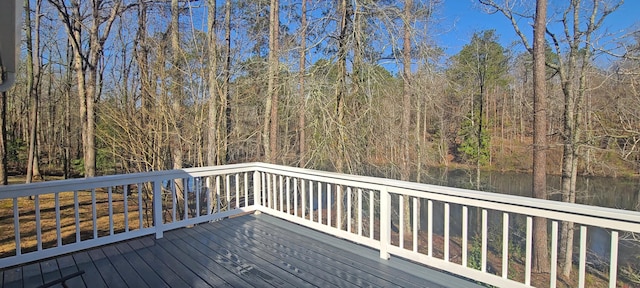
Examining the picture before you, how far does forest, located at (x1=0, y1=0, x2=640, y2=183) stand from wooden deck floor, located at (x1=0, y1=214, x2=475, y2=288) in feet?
6.63

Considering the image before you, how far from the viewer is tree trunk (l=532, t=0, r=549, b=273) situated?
25.2ft

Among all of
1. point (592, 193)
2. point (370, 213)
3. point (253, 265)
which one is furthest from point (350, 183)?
point (592, 193)

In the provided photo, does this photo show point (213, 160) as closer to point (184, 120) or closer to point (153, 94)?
point (184, 120)

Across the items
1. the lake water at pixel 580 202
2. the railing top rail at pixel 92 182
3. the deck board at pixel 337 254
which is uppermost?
the railing top rail at pixel 92 182

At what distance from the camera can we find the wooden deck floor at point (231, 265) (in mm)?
2449

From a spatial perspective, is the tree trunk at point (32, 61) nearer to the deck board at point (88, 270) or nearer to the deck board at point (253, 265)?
the deck board at point (88, 270)

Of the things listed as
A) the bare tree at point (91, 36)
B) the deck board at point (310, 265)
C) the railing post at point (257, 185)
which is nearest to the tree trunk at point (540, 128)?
the railing post at point (257, 185)

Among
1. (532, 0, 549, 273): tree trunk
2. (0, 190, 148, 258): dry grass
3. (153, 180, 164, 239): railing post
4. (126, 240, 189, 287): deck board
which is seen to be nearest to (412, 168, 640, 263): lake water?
(532, 0, 549, 273): tree trunk

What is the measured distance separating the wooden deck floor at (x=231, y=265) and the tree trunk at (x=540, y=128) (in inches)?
262

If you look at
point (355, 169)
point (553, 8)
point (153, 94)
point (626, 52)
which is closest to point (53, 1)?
point (153, 94)

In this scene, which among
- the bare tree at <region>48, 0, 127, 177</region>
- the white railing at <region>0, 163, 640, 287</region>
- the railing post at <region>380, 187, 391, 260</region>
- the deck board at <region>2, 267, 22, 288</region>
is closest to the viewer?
the white railing at <region>0, 163, 640, 287</region>

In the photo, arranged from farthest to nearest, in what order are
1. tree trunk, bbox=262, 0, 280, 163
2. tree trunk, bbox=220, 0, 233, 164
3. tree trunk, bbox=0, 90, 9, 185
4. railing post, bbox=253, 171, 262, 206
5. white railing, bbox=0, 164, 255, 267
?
tree trunk, bbox=0, 90, 9, 185 → tree trunk, bbox=262, 0, 280, 163 → tree trunk, bbox=220, 0, 233, 164 → railing post, bbox=253, 171, 262, 206 → white railing, bbox=0, 164, 255, 267

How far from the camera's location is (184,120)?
672 cm

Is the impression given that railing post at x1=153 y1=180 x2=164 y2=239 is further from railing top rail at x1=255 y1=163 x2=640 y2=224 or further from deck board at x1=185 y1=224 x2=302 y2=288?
railing top rail at x1=255 y1=163 x2=640 y2=224
